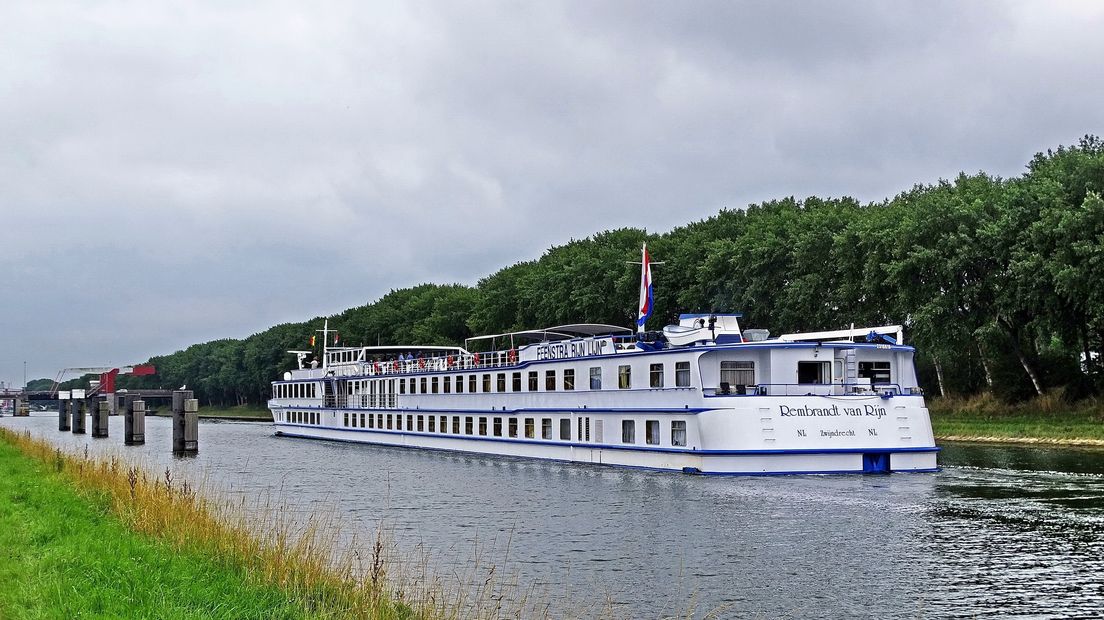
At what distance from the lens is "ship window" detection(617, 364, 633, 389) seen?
1714 inches

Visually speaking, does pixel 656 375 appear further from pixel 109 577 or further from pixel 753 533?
pixel 109 577

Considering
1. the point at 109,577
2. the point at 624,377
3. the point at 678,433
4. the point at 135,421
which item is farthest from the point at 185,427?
the point at 109,577

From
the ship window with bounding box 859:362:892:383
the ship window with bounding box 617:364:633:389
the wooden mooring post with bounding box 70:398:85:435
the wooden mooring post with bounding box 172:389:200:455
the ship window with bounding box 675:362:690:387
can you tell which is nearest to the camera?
the ship window with bounding box 675:362:690:387

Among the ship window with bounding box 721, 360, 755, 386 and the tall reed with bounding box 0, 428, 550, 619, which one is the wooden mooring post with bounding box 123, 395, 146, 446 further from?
the tall reed with bounding box 0, 428, 550, 619

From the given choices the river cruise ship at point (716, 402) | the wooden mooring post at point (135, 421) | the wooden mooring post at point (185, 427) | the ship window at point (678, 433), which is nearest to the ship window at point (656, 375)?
the river cruise ship at point (716, 402)

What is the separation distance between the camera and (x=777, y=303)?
2879 inches

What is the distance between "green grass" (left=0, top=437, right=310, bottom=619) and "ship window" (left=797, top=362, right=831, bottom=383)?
2572 centimetres

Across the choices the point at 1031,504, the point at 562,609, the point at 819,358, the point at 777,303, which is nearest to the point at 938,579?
the point at 562,609

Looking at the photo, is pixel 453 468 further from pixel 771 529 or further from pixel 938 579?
pixel 938 579

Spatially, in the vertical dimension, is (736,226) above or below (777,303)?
above

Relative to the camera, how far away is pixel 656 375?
42.1 meters

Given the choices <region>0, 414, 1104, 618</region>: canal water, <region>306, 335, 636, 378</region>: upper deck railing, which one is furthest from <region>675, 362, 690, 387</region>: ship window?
<region>306, 335, 636, 378</region>: upper deck railing

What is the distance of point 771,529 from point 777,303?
4784 centimetres

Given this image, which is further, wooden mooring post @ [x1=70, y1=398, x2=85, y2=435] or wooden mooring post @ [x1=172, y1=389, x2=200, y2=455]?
wooden mooring post @ [x1=70, y1=398, x2=85, y2=435]
